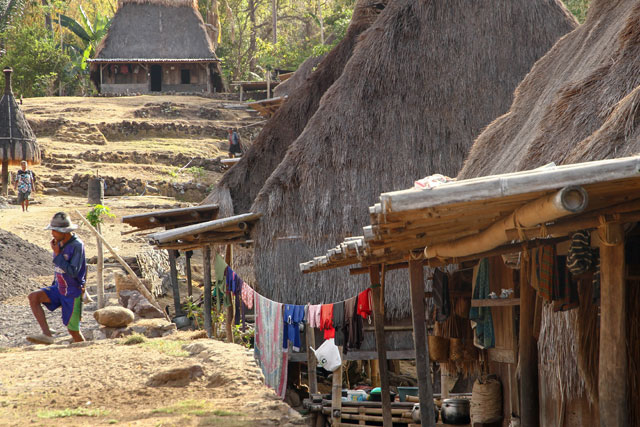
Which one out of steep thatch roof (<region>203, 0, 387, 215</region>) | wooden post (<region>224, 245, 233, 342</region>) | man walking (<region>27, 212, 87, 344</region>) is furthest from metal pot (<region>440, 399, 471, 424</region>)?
steep thatch roof (<region>203, 0, 387, 215</region>)

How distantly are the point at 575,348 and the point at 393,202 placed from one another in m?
2.15

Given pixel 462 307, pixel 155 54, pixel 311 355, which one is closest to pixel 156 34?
pixel 155 54

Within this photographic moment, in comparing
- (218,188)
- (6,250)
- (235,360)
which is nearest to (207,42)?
(6,250)

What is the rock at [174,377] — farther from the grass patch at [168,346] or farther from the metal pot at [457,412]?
the metal pot at [457,412]

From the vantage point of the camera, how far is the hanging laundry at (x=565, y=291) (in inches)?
197

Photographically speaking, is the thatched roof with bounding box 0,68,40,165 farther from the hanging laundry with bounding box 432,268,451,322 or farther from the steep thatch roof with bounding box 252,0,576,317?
the hanging laundry with bounding box 432,268,451,322

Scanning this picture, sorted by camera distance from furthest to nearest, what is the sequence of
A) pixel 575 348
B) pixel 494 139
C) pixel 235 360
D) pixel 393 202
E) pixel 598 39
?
pixel 235 360 → pixel 494 139 → pixel 598 39 → pixel 575 348 → pixel 393 202

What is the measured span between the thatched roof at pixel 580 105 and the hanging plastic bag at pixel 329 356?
14.1 ft

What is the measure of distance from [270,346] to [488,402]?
5.11m

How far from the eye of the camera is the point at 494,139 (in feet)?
28.0

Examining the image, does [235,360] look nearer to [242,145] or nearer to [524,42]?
[524,42]

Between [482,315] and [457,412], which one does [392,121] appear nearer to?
[457,412]

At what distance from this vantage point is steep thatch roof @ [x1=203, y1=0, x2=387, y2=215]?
1454cm

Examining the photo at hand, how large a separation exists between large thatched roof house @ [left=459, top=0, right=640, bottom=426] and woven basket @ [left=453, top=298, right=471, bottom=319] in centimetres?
126
